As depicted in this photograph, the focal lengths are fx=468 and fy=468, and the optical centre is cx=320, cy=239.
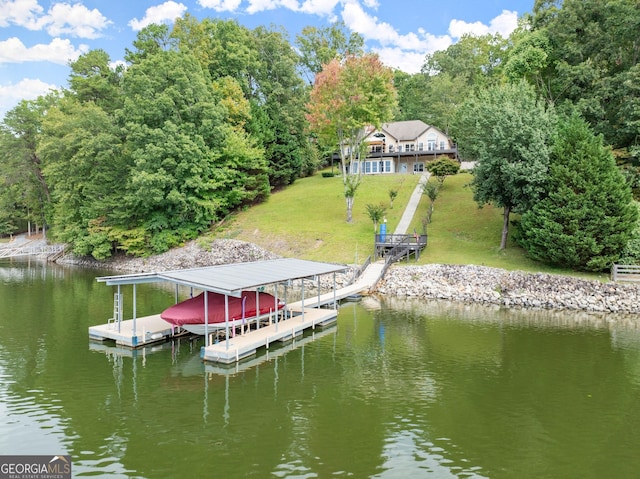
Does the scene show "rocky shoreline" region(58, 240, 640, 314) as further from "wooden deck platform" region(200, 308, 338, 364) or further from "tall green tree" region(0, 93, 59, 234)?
"tall green tree" region(0, 93, 59, 234)

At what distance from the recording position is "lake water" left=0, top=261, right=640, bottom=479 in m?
11.5

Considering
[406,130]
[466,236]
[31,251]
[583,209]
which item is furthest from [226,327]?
[406,130]

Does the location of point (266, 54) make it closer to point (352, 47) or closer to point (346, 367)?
point (352, 47)

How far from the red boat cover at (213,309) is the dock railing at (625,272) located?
2376 centimetres

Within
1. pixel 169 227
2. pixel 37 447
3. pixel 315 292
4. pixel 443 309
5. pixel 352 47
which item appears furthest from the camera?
pixel 352 47

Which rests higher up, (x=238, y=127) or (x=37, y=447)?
(x=238, y=127)

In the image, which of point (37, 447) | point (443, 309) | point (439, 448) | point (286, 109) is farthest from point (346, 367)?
point (286, 109)

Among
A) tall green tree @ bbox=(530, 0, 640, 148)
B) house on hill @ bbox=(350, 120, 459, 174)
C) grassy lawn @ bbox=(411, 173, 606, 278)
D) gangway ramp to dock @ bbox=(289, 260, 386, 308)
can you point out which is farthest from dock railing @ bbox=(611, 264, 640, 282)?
house on hill @ bbox=(350, 120, 459, 174)

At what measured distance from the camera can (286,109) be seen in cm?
6562

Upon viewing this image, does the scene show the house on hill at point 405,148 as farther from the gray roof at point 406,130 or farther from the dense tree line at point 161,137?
the dense tree line at point 161,137

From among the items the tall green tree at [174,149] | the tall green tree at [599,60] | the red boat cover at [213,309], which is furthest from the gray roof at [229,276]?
the tall green tree at [599,60]

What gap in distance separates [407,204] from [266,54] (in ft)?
100

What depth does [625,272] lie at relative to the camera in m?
31.3

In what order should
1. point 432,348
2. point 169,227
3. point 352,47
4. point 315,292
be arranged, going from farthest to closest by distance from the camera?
point 352,47 < point 169,227 < point 315,292 < point 432,348
